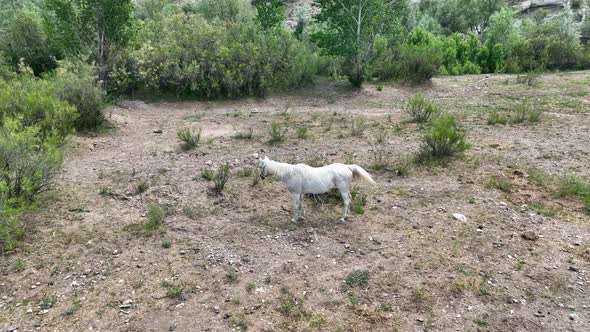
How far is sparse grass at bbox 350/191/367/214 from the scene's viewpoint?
19.6 ft

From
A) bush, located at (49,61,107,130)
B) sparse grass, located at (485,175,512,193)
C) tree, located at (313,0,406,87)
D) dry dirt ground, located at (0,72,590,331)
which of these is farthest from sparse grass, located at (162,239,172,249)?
tree, located at (313,0,406,87)

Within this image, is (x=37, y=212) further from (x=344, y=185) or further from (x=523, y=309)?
(x=523, y=309)

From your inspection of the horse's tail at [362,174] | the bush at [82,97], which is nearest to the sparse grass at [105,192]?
the bush at [82,97]

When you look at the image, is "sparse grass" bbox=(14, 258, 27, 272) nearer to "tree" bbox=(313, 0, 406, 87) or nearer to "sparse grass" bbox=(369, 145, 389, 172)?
"sparse grass" bbox=(369, 145, 389, 172)

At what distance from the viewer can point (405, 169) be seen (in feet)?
23.5

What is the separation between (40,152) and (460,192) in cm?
636

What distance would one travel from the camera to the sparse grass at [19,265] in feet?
15.6

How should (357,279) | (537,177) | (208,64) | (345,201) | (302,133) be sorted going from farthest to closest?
(208,64)
(302,133)
(537,177)
(345,201)
(357,279)

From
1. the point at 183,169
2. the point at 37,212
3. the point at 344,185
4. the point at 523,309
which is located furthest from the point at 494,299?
the point at 37,212

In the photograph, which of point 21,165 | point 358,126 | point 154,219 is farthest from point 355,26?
point 21,165

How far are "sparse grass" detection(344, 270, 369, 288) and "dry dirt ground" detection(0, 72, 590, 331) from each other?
0.09 ft

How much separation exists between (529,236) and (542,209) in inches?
35.7

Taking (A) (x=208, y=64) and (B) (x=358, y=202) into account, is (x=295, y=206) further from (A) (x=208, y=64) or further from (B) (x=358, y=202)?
(A) (x=208, y=64)

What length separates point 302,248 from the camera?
5.24m
